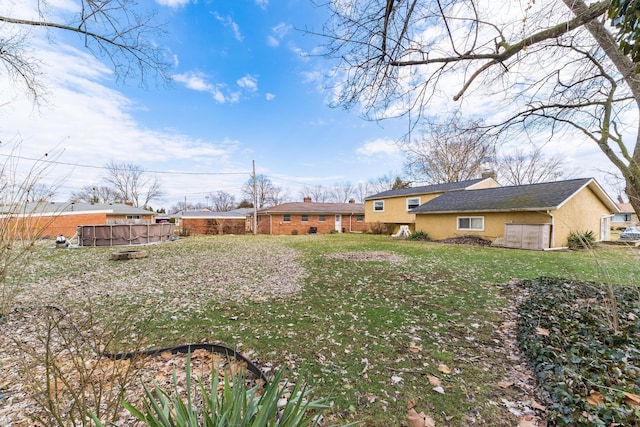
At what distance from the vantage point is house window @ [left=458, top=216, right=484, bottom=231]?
48.6 feet

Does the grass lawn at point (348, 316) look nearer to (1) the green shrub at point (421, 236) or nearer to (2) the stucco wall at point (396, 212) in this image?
(1) the green shrub at point (421, 236)

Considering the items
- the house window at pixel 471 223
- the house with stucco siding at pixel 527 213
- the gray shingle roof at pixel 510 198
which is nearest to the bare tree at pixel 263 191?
the gray shingle roof at pixel 510 198

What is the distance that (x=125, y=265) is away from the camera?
27.9ft

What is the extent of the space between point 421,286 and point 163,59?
7.89m

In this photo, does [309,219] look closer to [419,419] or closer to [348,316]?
[348,316]

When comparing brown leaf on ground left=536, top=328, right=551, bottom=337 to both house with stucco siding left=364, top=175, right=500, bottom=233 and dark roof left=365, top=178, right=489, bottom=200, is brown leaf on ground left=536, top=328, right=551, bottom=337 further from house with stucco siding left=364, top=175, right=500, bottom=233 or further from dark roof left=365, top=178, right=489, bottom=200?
dark roof left=365, top=178, right=489, bottom=200

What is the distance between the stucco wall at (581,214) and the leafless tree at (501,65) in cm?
965

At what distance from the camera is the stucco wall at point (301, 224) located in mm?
25453

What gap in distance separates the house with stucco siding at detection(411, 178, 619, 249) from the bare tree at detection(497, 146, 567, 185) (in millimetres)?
11015

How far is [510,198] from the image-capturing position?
14211 mm

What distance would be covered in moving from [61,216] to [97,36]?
22.9 m

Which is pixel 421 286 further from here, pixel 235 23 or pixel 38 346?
pixel 235 23

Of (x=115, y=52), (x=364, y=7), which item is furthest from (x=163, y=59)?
(x=364, y=7)

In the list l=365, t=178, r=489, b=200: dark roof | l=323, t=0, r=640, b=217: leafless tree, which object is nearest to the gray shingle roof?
l=365, t=178, r=489, b=200: dark roof
